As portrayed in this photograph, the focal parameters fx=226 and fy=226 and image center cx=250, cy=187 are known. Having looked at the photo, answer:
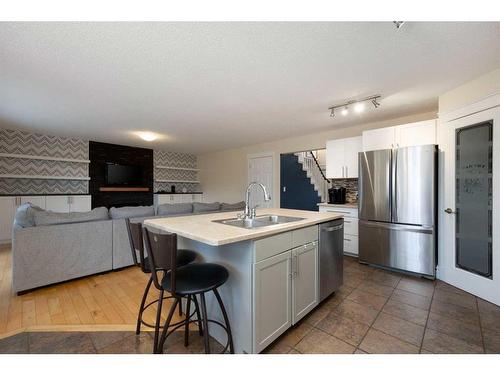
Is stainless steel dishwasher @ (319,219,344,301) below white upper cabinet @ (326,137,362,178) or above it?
below

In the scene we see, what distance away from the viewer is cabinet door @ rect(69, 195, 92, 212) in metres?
5.04

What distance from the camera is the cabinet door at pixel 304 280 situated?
1.80 metres

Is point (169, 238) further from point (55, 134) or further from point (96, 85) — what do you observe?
point (55, 134)

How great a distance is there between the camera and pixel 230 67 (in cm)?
209

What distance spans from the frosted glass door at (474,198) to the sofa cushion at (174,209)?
3.53m

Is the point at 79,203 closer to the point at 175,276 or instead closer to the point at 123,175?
the point at 123,175

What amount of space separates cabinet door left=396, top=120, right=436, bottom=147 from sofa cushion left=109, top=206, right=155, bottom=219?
12.1 feet

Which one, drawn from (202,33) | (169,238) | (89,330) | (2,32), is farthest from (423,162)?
(2,32)

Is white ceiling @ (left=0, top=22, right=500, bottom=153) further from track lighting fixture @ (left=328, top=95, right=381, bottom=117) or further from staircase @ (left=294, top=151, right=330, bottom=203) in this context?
staircase @ (left=294, top=151, right=330, bottom=203)

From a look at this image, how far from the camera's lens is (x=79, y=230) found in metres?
2.78

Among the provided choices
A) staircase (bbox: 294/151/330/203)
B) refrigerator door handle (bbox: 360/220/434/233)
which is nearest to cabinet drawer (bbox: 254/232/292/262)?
refrigerator door handle (bbox: 360/220/434/233)

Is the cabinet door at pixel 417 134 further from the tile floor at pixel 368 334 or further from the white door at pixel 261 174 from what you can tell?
the white door at pixel 261 174

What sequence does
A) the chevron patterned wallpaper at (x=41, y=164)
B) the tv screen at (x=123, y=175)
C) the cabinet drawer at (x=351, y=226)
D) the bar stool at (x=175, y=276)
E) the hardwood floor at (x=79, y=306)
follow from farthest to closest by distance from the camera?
the tv screen at (x=123, y=175) → the chevron patterned wallpaper at (x=41, y=164) → the cabinet drawer at (x=351, y=226) → the hardwood floor at (x=79, y=306) → the bar stool at (x=175, y=276)

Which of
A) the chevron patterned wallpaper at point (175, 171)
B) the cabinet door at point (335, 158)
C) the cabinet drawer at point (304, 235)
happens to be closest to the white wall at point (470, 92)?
the cabinet door at point (335, 158)
